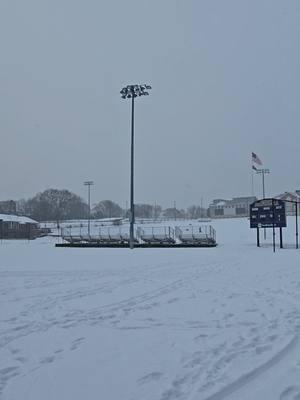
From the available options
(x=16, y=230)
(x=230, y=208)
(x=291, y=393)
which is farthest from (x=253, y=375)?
(x=230, y=208)

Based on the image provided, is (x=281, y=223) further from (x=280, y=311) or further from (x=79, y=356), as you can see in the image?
(x=79, y=356)

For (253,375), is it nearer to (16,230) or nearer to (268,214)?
(268,214)

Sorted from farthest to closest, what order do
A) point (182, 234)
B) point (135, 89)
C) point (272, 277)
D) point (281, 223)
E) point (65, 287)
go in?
point (182, 234) → point (135, 89) → point (281, 223) → point (272, 277) → point (65, 287)

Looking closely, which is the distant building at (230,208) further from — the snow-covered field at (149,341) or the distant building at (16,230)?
the snow-covered field at (149,341)

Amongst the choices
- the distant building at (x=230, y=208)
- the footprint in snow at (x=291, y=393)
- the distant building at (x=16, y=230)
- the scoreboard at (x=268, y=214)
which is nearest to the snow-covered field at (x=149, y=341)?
the footprint in snow at (x=291, y=393)

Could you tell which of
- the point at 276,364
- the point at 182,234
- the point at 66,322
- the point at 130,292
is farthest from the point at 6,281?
the point at 182,234

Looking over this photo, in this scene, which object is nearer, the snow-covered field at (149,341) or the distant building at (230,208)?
the snow-covered field at (149,341)

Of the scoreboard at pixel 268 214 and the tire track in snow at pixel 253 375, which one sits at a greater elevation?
the scoreboard at pixel 268 214

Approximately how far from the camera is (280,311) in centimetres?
901

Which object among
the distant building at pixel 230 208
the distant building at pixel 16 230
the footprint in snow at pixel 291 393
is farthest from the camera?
the distant building at pixel 230 208

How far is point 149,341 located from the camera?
6.80 m

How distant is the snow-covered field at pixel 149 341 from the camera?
4918 millimetres

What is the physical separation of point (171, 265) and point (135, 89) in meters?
20.3

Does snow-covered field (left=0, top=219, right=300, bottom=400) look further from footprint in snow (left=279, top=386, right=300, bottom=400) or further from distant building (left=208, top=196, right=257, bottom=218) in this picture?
distant building (left=208, top=196, right=257, bottom=218)
